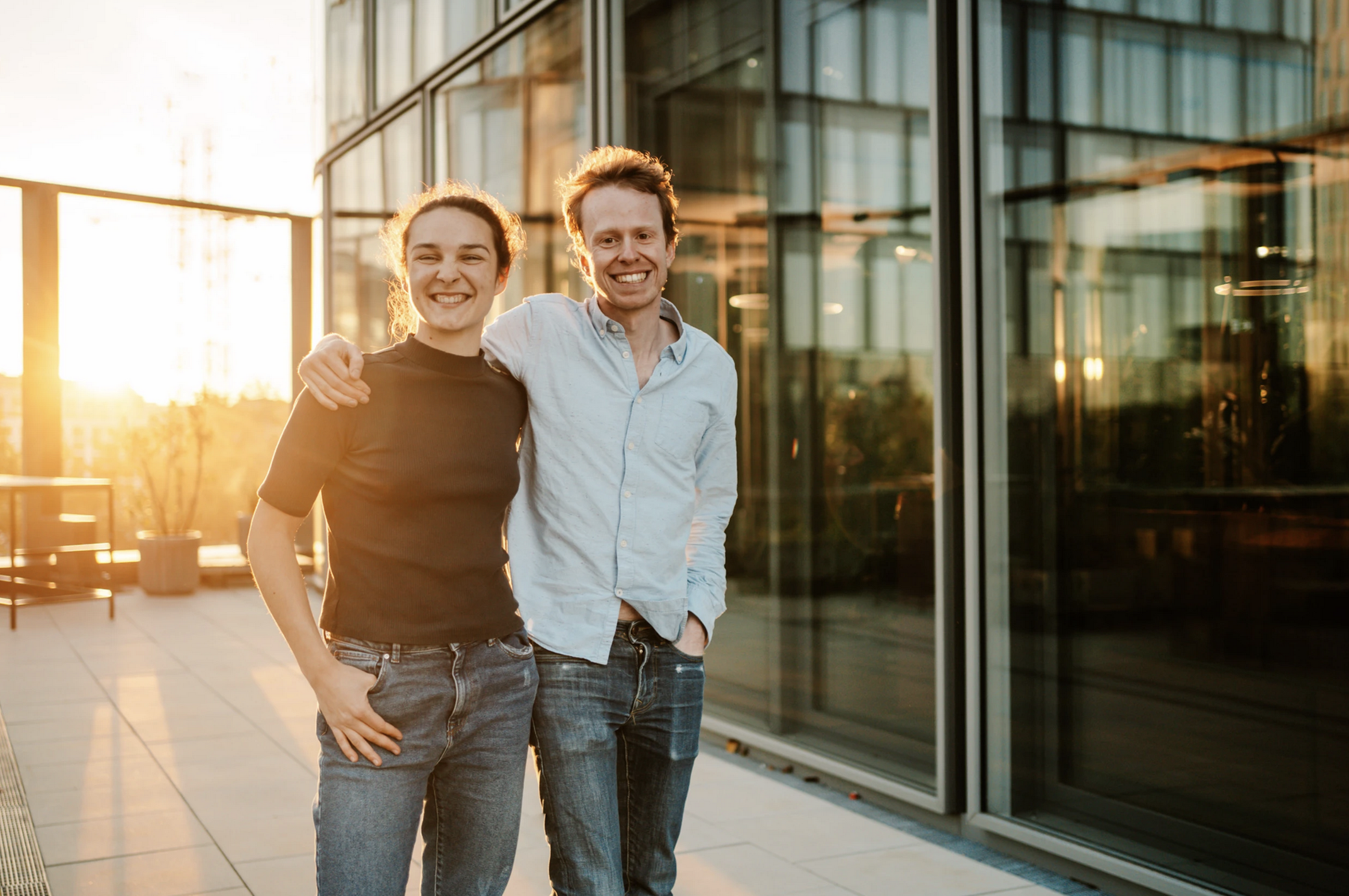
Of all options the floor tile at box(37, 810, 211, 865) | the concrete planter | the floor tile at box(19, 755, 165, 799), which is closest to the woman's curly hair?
the floor tile at box(37, 810, 211, 865)

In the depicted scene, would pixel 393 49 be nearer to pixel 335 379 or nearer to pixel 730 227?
pixel 730 227

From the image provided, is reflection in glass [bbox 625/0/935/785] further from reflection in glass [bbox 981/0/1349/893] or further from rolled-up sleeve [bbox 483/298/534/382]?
rolled-up sleeve [bbox 483/298/534/382]

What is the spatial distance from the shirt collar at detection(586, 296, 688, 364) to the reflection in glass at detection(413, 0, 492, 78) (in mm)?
4772

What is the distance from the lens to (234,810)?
3.87 m

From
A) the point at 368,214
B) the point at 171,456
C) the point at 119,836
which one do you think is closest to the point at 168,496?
the point at 171,456

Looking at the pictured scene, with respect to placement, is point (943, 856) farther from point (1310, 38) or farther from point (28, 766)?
point (28, 766)

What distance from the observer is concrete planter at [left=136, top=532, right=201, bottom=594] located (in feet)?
31.5

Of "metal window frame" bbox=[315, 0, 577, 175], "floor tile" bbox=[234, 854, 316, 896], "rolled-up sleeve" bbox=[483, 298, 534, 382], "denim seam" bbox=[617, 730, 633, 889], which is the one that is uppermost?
"metal window frame" bbox=[315, 0, 577, 175]

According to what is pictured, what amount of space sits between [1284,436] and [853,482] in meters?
1.59

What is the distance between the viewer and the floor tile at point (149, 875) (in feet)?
10.3

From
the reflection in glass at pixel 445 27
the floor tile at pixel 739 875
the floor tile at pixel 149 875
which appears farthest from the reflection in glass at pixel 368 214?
the floor tile at pixel 739 875

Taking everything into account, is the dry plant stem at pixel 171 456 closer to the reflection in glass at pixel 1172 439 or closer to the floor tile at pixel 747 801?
the floor tile at pixel 747 801

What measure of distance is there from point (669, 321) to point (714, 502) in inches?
13.7

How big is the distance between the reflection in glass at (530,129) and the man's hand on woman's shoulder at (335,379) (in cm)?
403
